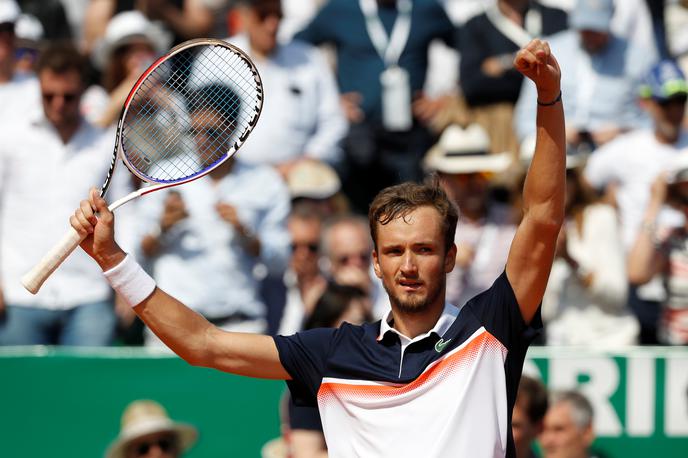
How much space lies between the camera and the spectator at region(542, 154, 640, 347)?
7969 millimetres

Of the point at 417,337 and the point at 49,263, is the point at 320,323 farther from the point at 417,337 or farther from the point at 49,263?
the point at 49,263

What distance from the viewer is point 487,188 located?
8.54 meters

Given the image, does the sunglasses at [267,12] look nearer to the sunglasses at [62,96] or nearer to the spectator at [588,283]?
the sunglasses at [62,96]

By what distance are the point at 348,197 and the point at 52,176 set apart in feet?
6.60

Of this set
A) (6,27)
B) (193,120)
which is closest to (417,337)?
(193,120)

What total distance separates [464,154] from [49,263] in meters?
4.78

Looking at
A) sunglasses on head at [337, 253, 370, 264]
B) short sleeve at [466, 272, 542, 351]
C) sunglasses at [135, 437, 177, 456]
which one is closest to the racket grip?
short sleeve at [466, 272, 542, 351]

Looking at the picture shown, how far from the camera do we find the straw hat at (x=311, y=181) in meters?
8.60

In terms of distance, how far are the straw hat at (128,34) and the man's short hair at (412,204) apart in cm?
504

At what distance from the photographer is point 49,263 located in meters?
4.18

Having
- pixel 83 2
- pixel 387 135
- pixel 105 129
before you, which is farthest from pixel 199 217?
pixel 83 2

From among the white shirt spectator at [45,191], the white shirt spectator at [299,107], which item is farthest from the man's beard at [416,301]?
the white shirt spectator at [299,107]

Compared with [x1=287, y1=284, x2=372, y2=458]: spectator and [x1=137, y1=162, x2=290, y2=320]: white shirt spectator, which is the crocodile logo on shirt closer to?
[x1=287, y1=284, x2=372, y2=458]: spectator

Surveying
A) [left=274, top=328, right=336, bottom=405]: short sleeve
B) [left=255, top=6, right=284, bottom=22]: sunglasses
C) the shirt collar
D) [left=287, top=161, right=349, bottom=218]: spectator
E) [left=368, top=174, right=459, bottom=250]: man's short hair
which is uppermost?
[left=255, top=6, right=284, bottom=22]: sunglasses
